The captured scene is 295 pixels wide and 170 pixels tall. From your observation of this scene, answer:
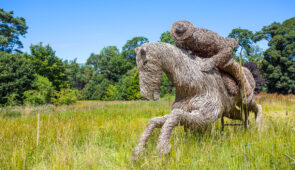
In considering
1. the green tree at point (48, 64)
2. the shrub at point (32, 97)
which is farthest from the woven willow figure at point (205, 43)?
the green tree at point (48, 64)

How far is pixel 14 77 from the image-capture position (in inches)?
737

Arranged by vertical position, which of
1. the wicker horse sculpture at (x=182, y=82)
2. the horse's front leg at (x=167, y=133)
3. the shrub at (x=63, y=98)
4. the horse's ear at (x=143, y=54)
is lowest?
the shrub at (x=63, y=98)

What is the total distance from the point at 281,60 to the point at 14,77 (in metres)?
29.0

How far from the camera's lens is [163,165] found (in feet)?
6.00

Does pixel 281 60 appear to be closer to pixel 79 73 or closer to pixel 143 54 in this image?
pixel 143 54

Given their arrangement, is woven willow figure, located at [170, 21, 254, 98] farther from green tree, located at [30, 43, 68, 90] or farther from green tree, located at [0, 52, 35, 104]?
green tree, located at [30, 43, 68, 90]

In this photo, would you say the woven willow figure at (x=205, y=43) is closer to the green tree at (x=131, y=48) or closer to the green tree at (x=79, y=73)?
the green tree at (x=131, y=48)

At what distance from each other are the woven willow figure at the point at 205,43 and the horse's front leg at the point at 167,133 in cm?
97

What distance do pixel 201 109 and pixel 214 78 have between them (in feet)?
1.68

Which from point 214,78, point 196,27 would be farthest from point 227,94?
point 196,27

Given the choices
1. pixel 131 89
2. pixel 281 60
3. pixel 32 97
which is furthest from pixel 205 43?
pixel 281 60

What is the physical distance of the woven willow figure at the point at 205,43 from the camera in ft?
8.11

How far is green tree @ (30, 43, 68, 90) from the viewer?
96.8ft

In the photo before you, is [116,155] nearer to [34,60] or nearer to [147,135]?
[147,135]
